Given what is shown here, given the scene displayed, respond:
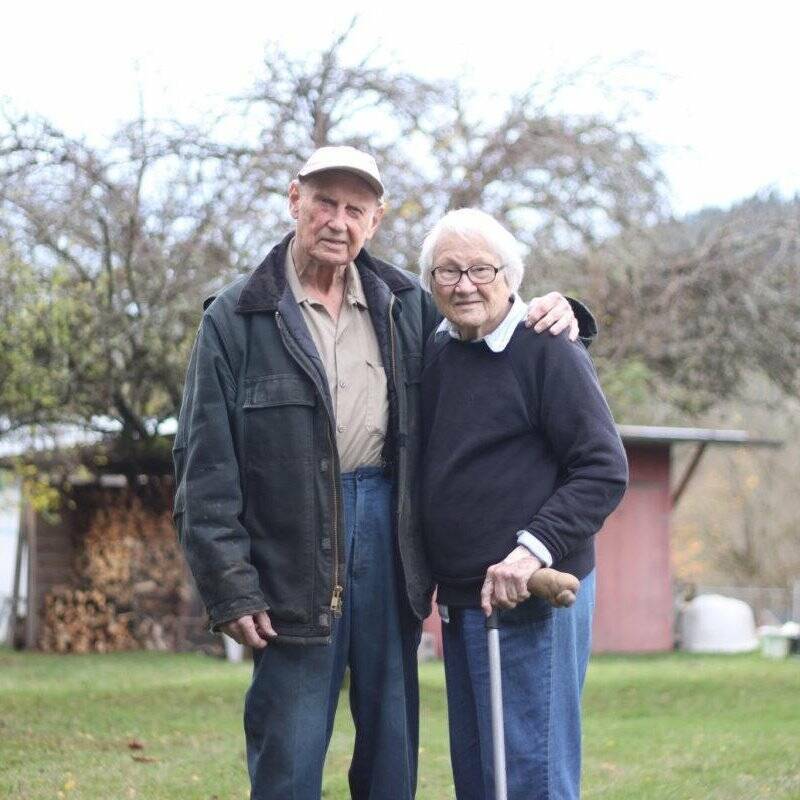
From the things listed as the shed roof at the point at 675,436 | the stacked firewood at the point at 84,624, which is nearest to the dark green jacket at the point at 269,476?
the shed roof at the point at 675,436

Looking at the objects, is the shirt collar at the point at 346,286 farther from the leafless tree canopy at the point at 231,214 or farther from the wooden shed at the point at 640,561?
the wooden shed at the point at 640,561

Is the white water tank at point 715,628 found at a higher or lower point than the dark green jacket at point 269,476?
lower

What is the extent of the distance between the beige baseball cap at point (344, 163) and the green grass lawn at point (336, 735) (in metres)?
3.07

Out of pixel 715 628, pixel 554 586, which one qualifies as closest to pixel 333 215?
pixel 554 586

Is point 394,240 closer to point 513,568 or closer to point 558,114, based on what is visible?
point 558,114

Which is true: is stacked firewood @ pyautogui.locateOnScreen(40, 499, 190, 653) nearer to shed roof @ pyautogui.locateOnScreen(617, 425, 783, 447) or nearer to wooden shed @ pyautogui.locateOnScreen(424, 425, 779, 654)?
wooden shed @ pyautogui.locateOnScreen(424, 425, 779, 654)

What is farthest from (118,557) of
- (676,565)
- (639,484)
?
(676,565)

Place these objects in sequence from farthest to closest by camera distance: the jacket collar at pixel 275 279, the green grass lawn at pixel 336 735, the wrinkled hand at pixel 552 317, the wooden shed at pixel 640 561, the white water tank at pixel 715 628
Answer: the white water tank at pixel 715 628 → the wooden shed at pixel 640 561 → the green grass lawn at pixel 336 735 → the jacket collar at pixel 275 279 → the wrinkled hand at pixel 552 317

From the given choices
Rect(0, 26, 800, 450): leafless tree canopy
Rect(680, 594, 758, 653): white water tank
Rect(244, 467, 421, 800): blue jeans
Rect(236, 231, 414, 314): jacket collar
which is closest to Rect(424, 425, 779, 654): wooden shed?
Rect(680, 594, 758, 653): white water tank

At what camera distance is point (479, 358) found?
12.3ft

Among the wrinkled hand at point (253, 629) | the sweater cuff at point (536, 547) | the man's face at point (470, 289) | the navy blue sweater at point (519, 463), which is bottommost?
the wrinkled hand at point (253, 629)

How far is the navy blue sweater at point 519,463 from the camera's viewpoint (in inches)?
141

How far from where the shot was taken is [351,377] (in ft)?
12.6

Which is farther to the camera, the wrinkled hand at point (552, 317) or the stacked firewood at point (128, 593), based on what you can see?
the stacked firewood at point (128, 593)
